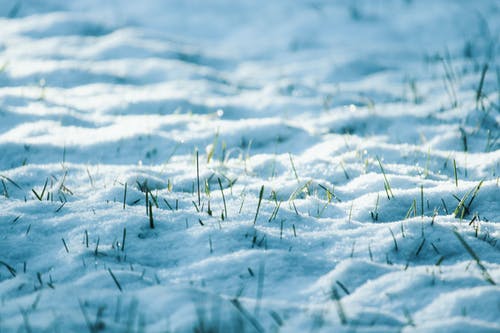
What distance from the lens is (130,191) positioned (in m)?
2.11

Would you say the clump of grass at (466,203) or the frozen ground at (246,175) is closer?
the frozen ground at (246,175)

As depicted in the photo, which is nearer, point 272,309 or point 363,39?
point 272,309

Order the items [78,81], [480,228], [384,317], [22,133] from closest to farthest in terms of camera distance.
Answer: [384,317]
[480,228]
[22,133]
[78,81]

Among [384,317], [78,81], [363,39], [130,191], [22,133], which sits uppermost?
[363,39]

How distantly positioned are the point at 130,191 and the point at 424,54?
4296 mm

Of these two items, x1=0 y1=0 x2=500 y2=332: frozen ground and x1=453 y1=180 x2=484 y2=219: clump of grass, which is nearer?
x1=0 y1=0 x2=500 y2=332: frozen ground

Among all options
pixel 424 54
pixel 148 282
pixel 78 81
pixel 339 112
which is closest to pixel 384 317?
pixel 148 282

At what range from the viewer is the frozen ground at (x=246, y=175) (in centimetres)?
130

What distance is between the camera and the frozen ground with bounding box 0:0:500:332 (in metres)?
1.30

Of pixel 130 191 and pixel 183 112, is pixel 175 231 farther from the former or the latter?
pixel 183 112

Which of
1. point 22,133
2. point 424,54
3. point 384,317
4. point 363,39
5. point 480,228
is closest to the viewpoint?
point 384,317

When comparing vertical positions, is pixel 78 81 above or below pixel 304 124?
above

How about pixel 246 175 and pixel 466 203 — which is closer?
pixel 466 203

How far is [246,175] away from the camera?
257cm
